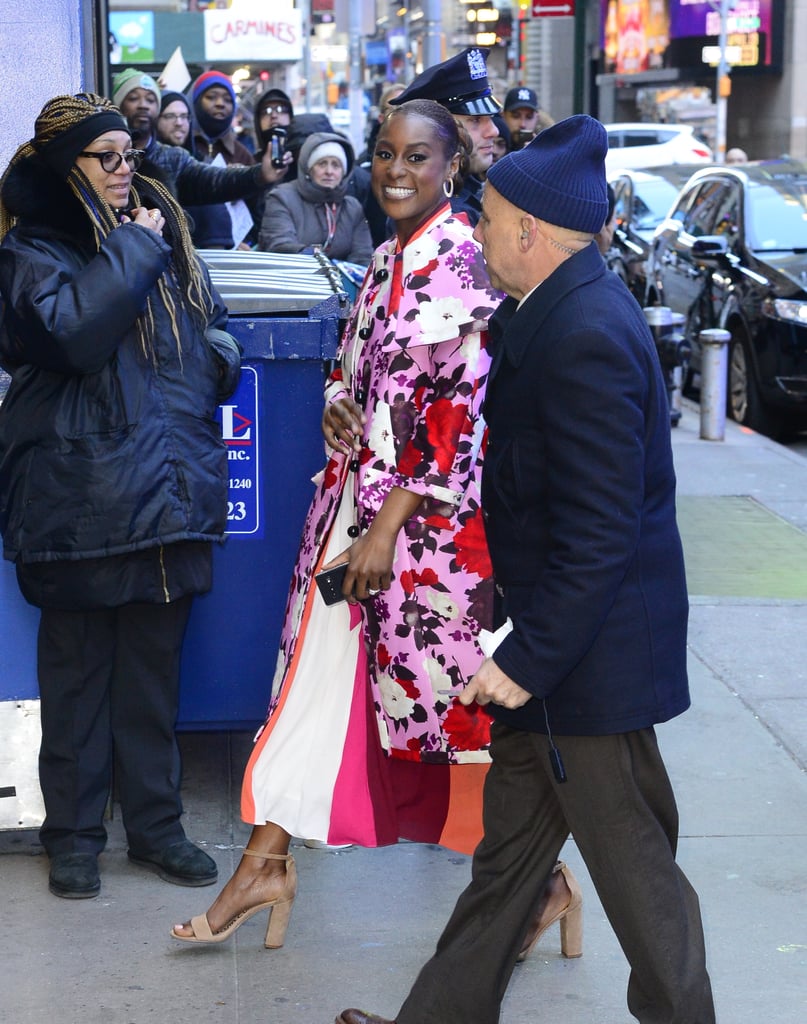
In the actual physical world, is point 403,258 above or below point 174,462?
above

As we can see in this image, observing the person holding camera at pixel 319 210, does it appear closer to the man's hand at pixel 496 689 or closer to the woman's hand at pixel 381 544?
the woman's hand at pixel 381 544

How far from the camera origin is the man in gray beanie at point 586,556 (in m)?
2.60

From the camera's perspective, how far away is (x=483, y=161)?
4.48m

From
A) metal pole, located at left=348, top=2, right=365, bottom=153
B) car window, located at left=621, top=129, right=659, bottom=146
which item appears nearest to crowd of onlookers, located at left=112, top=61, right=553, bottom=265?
car window, located at left=621, top=129, right=659, bottom=146

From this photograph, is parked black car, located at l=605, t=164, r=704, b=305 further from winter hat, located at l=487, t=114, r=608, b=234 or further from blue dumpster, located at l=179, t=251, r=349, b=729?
winter hat, located at l=487, t=114, r=608, b=234

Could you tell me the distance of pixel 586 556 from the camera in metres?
2.58

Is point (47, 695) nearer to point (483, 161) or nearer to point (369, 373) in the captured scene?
point (369, 373)

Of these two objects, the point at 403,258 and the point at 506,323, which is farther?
the point at 403,258

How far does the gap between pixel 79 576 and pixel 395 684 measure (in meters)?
0.84

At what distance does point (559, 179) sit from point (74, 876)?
88.4 inches

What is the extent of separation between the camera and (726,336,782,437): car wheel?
10.9m

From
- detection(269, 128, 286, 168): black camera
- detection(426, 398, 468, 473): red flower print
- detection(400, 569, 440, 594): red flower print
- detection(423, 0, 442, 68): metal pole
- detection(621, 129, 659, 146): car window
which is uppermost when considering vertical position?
detection(423, 0, 442, 68): metal pole

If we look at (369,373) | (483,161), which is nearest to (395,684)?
(369,373)

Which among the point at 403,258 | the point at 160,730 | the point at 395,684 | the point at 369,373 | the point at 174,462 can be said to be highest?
the point at 403,258
